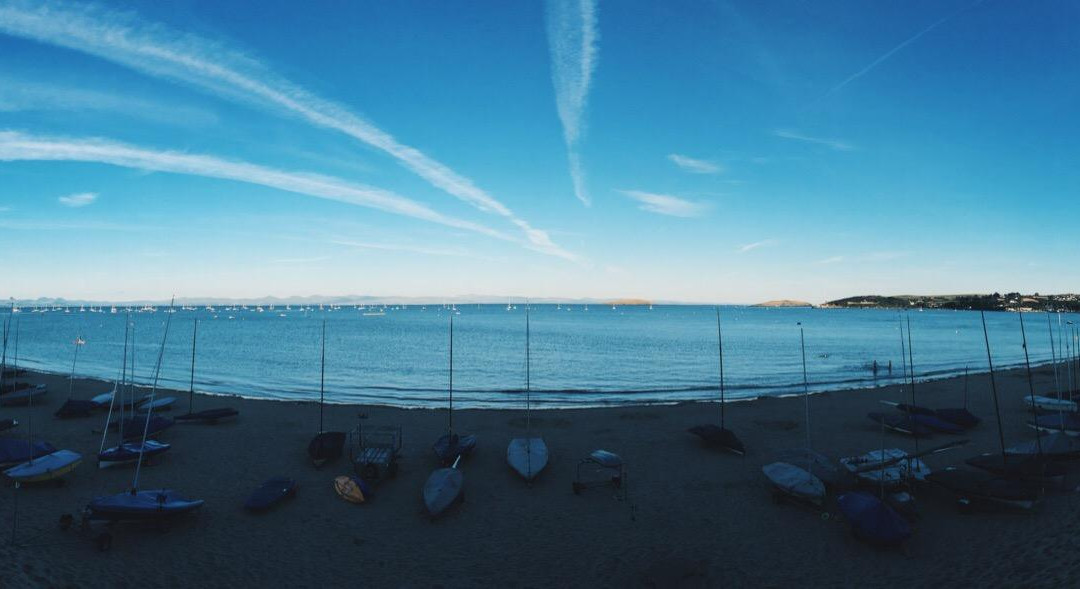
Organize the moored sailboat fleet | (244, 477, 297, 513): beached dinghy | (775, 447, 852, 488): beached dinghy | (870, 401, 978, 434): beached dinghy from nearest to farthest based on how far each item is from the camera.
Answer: the moored sailboat fleet
(244, 477, 297, 513): beached dinghy
(775, 447, 852, 488): beached dinghy
(870, 401, 978, 434): beached dinghy

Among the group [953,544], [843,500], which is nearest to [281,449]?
[843,500]

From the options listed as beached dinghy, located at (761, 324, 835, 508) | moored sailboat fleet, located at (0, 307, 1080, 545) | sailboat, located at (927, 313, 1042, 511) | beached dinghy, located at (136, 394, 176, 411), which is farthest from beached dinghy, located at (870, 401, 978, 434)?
beached dinghy, located at (136, 394, 176, 411)

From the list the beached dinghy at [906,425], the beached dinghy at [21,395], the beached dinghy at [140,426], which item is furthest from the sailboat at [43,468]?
the beached dinghy at [906,425]

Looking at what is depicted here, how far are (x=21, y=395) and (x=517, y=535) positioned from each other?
34537mm

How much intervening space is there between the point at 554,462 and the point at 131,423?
60.8 feet

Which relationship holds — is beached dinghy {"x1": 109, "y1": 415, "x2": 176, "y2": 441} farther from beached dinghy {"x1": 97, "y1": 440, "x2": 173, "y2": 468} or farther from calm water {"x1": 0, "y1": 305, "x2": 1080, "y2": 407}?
calm water {"x1": 0, "y1": 305, "x2": 1080, "y2": 407}

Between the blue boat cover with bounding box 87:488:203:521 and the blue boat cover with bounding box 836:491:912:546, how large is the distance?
698 inches

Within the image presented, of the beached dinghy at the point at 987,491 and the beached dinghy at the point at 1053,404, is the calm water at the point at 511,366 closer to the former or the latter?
the beached dinghy at the point at 1053,404

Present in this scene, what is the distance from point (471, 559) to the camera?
1316cm

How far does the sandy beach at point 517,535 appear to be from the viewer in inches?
479

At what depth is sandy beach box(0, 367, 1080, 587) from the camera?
12.2 metres

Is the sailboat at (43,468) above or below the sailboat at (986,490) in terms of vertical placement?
above

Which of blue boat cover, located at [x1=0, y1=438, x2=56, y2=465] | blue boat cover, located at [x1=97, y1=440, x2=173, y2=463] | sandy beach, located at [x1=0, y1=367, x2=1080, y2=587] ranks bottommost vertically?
sandy beach, located at [x1=0, y1=367, x2=1080, y2=587]

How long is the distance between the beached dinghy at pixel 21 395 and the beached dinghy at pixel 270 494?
930 inches
